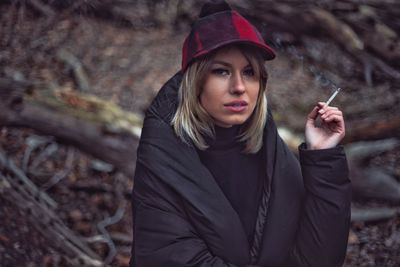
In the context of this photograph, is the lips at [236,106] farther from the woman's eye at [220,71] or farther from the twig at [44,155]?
the twig at [44,155]

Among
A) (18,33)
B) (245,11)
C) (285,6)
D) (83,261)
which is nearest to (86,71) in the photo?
(18,33)

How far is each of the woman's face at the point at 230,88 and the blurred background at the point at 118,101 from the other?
2191 millimetres

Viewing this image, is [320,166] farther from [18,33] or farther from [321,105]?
[18,33]

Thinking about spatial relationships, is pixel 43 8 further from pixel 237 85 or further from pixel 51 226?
pixel 237 85

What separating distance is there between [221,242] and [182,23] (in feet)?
19.2

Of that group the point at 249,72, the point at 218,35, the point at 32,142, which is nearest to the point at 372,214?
the point at 249,72

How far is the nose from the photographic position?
6.89 ft

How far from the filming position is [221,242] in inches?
87.1

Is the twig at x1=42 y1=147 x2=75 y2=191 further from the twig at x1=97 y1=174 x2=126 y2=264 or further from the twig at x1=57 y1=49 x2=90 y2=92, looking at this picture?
the twig at x1=57 y1=49 x2=90 y2=92

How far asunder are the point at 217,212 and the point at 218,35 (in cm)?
71

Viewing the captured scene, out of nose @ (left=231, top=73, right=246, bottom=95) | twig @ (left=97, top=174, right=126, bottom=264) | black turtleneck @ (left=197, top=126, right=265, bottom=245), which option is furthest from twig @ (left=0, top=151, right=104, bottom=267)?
nose @ (left=231, top=73, right=246, bottom=95)

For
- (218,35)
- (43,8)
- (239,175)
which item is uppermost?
(43,8)

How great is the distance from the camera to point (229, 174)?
7.78 feet

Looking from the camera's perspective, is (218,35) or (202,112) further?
(202,112)
